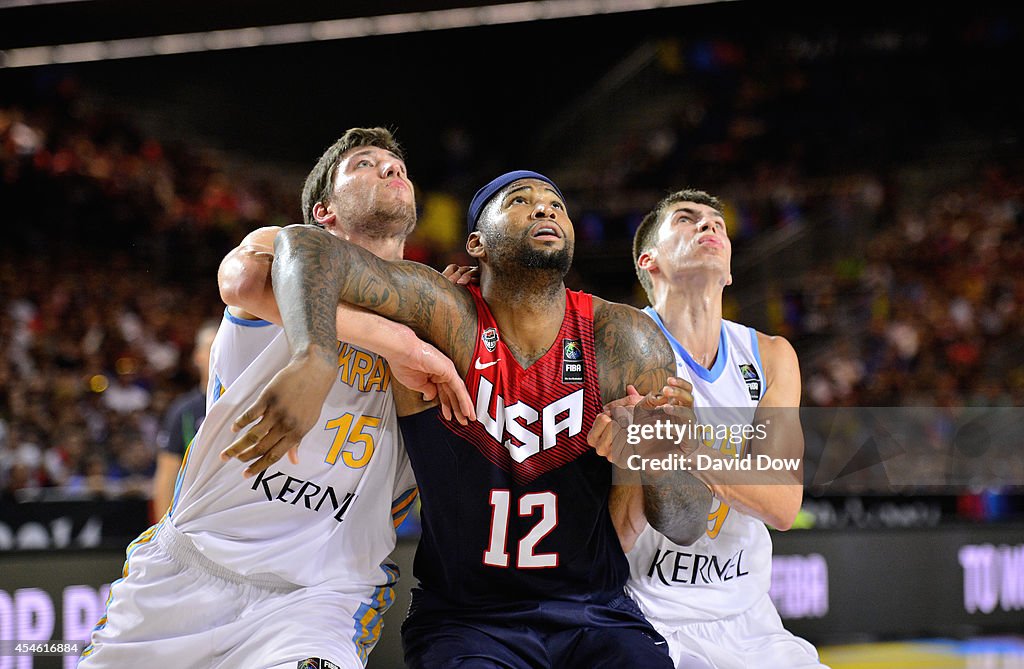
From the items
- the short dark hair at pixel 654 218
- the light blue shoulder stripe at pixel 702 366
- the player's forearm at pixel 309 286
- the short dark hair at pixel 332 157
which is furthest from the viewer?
the short dark hair at pixel 654 218

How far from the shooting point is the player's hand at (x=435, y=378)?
2.93 m

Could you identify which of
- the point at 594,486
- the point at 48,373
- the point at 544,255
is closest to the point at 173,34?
the point at 544,255

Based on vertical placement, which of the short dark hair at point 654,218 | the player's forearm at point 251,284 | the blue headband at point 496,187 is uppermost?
the short dark hair at point 654,218

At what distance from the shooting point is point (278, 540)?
10.4 feet

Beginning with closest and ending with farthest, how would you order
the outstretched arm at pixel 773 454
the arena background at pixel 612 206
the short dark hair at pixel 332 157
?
the outstretched arm at pixel 773 454, the short dark hair at pixel 332 157, the arena background at pixel 612 206

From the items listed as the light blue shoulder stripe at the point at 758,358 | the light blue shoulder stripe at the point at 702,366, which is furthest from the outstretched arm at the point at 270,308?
the light blue shoulder stripe at the point at 758,358

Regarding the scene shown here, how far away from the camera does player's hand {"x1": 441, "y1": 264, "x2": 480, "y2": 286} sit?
331cm

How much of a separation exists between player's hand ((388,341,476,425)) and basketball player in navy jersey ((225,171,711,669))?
0.26 feet

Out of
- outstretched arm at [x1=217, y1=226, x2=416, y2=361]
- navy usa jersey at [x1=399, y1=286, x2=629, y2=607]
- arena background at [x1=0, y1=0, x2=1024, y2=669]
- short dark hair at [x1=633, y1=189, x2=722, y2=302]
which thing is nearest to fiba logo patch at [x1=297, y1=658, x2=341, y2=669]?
navy usa jersey at [x1=399, y1=286, x2=629, y2=607]

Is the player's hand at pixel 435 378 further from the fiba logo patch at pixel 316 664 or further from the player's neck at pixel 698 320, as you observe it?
the player's neck at pixel 698 320

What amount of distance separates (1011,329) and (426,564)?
1174cm

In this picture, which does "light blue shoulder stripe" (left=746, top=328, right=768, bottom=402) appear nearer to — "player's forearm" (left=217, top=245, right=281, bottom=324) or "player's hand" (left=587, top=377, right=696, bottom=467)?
"player's hand" (left=587, top=377, right=696, bottom=467)

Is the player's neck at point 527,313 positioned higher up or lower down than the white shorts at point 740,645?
higher up

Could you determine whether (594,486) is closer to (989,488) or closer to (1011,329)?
(989,488)
